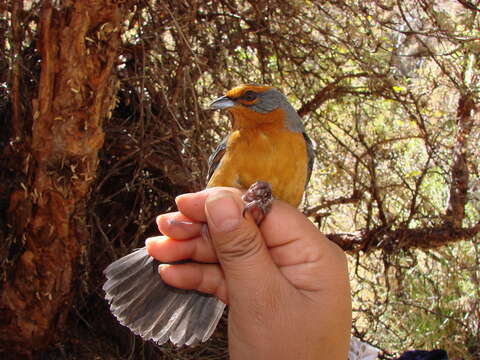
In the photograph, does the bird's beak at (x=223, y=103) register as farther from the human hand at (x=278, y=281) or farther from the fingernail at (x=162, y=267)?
the fingernail at (x=162, y=267)

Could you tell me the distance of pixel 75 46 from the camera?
2.21m

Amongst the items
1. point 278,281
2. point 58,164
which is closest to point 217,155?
point 58,164

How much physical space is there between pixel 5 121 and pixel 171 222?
1416 millimetres

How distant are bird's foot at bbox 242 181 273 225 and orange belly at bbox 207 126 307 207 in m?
0.19

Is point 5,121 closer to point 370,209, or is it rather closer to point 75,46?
point 75,46

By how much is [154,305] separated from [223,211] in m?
0.88

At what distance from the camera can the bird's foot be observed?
82.6 inches

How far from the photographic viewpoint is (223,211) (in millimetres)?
1915

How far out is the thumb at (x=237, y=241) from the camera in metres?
1.90

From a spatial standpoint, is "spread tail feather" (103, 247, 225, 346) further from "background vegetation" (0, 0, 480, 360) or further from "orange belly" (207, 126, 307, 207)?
"orange belly" (207, 126, 307, 207)

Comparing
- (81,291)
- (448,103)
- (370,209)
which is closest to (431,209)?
(370,209)

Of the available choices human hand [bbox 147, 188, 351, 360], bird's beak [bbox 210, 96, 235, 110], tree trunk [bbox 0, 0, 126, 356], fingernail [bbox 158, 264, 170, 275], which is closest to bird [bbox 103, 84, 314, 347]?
bird's beak [bbox 210, 96, 235, 110]

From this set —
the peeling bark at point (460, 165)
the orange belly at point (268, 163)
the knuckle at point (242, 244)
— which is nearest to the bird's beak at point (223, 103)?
the orange belly at point (268, 163)

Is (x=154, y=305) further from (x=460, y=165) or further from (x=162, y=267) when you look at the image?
(x=460, y=165)
